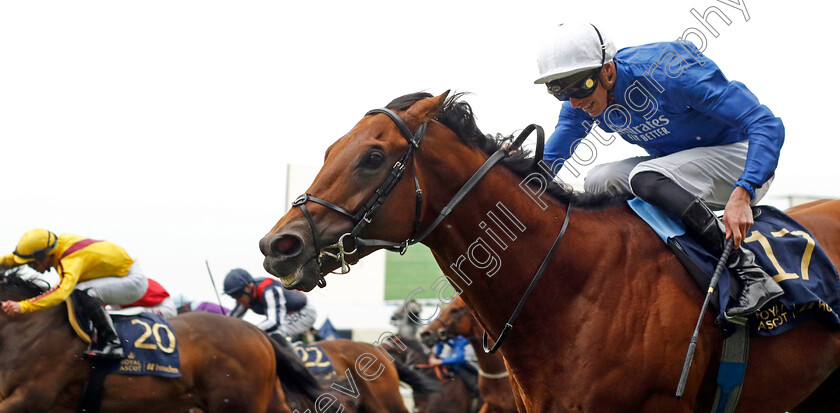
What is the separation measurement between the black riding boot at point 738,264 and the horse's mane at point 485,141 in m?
0.35

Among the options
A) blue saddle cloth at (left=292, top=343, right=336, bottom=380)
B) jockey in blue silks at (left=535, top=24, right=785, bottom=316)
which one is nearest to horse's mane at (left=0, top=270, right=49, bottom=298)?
blue saddle cloth at (left=292, top=343, right=336, bottom=380)

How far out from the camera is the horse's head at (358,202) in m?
2.50

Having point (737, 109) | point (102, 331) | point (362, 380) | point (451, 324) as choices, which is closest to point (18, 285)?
point (102, 331)

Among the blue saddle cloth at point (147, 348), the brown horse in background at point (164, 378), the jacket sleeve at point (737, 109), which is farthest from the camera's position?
the blue saddle cloth at point (147, 348)

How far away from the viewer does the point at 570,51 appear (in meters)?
2.96

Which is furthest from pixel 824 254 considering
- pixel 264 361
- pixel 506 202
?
pixel 264 361

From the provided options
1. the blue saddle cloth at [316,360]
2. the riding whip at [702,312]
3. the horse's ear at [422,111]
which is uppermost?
the horse's ear at [422,111]

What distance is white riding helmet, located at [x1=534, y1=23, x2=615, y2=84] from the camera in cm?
296

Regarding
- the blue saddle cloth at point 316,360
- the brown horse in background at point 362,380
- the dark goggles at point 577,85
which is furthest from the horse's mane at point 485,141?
the blue saddle cloth at point 316,360

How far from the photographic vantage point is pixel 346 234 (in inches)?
101

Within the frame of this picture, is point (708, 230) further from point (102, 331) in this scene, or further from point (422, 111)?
point (102, 331)

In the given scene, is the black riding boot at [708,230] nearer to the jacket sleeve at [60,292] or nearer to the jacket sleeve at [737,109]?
the jacket sleeve at [737,109]

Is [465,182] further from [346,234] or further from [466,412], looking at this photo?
[466,412]

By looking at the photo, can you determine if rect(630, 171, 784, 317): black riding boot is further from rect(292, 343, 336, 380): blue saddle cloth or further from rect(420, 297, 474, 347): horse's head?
rect(420, 297, 474, 347): horse's head
